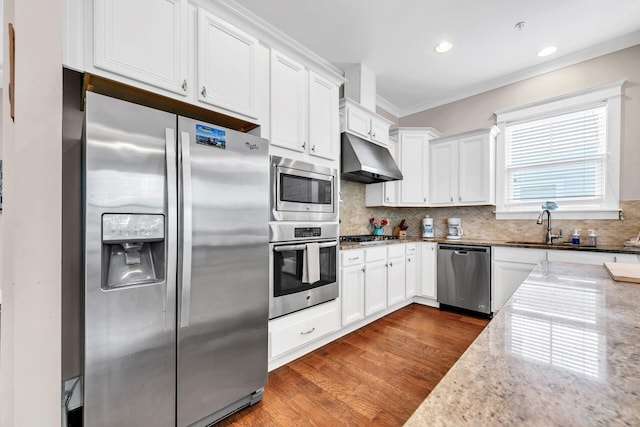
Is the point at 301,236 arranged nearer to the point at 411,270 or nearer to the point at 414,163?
the point at 411,270

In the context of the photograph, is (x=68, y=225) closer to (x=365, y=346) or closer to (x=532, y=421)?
(x=532, y=421)

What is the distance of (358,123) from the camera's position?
3033mm

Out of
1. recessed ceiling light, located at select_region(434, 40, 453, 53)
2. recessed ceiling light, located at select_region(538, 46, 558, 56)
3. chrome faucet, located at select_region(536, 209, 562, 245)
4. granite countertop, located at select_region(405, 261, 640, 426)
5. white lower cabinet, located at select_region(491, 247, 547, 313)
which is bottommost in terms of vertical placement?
white lower cabinet, located at select_region(491, 247, 547, 313)

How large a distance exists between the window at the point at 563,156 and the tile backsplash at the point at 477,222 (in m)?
0.09

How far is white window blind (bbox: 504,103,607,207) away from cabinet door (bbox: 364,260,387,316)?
201cm

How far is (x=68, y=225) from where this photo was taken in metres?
1.47

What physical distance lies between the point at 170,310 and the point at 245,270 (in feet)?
1.40

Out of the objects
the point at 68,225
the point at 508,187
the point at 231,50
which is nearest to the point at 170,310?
the point at 68,225

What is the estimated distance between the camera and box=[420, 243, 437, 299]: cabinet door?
348 cm

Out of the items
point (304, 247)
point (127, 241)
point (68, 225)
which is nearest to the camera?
point (127, 241)

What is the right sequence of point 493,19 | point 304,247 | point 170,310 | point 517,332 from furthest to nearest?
point 493,19 < point 304,247 < point 170,310 < point 517,332

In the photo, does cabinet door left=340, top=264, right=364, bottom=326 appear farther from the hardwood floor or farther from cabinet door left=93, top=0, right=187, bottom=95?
cabinet door left=93, top=0, right=187, bottom=95

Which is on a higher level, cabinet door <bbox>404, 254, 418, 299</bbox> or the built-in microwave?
the built-in microwave

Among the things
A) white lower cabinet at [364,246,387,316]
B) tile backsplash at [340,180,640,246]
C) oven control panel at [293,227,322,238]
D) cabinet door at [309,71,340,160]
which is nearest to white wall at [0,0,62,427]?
oven control panel at [293,227,322,238]
